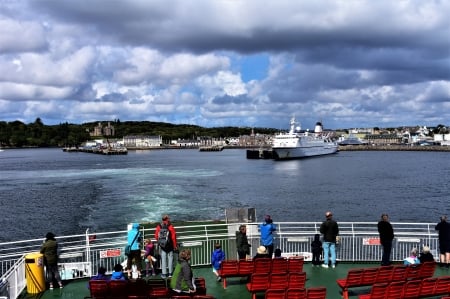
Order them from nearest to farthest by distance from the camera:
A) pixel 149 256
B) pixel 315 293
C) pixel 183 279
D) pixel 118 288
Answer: pixel 315 293, pixel 183 279, pixel 118 288, pixel 149 256

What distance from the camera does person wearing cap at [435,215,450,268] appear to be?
12242 millimetres

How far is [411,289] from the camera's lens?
8.67 m

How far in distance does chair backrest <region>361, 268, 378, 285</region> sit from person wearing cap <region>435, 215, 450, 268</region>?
11.9 feet

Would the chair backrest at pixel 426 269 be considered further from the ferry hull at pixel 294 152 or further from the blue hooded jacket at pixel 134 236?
the ferry hull at pixel 294 152

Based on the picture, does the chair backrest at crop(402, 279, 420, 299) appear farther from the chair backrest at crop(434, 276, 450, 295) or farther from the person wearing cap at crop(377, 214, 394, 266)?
the person wearing cap at crop(377, 214, 394, 266)

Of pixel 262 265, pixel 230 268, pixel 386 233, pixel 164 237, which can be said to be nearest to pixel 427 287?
pixel 386 233

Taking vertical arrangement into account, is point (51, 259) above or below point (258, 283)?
above

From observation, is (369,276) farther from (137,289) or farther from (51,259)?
(51,259)

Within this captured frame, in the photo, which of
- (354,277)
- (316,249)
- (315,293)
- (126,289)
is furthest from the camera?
(316,249)

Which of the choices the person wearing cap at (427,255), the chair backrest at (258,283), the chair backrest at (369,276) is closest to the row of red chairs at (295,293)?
the chair backrest at (258,283)

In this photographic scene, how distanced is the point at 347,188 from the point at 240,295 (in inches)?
2311

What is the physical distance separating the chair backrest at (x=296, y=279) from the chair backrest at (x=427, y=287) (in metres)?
2.21

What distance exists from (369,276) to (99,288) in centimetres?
553

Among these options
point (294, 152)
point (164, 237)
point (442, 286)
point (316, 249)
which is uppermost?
point (164, 237)
